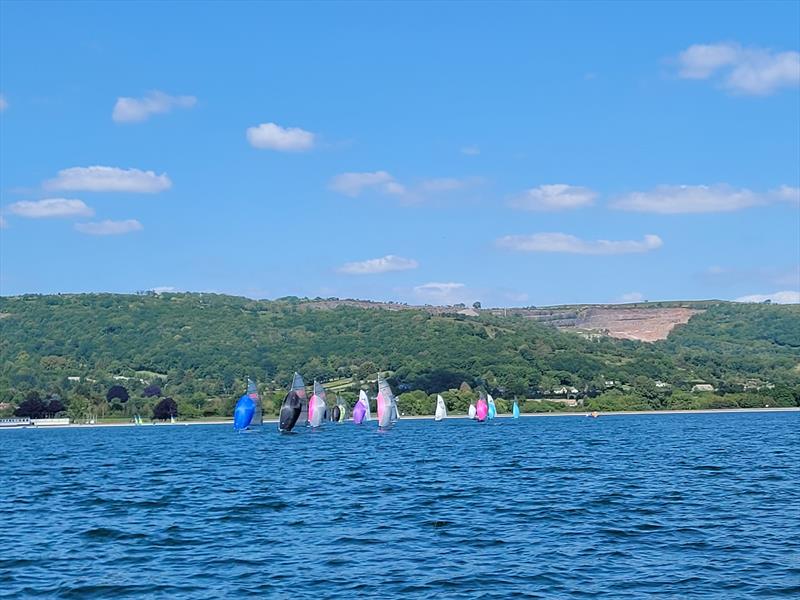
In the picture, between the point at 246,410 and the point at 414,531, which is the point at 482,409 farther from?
the point at 414,531

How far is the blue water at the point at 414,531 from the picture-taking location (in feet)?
88.2

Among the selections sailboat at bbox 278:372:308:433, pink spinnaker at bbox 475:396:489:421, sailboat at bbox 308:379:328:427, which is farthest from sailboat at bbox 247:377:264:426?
pink spinnaker at bbox 475:396:489:421

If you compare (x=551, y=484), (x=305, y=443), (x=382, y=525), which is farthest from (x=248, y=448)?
(x=382, y=525)

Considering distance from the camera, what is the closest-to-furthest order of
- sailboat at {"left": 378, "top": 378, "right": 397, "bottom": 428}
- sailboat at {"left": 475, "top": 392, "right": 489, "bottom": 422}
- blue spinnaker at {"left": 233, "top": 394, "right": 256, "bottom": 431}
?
blue spinnaker at {"left": 233, "top": 394, "right": 256, "bottom": 431} < sailboat at {"left": 378, "top": 378, "right": 397, "bottom": 428} < sailboat at {"left": 475, "top": 392, "right": 489, "bottom": 422}

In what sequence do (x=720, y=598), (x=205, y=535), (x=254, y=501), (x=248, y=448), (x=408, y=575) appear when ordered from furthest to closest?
(x=248, y=448) → (x=254, y=501) → (x=205, y=535) → (x=408, y=575) → (x=720, y=598)

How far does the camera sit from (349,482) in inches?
2170

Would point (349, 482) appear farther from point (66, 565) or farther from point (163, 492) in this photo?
point (66, 565)

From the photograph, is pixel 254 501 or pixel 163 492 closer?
pixel 254 501

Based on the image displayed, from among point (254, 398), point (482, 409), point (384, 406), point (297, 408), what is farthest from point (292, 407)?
point (482, 409)

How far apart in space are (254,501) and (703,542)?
2074 centimetres

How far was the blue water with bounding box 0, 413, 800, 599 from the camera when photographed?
26891 mm

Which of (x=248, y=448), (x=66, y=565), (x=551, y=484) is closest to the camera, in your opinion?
(x=66, y=565)

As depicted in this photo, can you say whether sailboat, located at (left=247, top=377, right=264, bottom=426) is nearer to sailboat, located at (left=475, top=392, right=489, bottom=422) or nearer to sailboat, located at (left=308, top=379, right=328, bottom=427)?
sailboat, located at (left=308, top=379, right=328, bottom=427)

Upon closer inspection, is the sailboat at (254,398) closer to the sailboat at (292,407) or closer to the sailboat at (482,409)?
the sailboat at (292,407)
